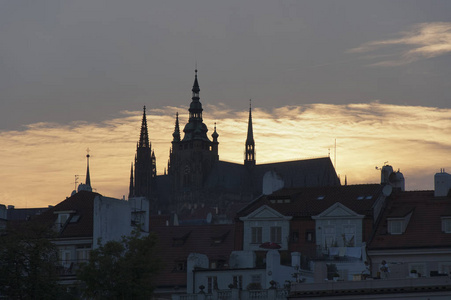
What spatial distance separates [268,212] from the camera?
315 feet

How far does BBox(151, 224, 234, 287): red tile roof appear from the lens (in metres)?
94.3

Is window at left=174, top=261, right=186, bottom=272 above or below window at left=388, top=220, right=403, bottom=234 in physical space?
below

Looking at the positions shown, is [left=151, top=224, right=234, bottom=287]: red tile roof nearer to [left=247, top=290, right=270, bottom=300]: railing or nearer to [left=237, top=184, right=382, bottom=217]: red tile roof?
[left=237, top=184, right=382, bottom=217]: red tile roof

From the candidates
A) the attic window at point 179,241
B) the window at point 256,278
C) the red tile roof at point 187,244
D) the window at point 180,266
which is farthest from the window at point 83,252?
the window at point 256,278

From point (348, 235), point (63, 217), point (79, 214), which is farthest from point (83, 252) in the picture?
point (348, 235)

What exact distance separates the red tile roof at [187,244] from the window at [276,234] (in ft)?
12.1

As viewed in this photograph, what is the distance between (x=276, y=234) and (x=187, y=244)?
8.00 m

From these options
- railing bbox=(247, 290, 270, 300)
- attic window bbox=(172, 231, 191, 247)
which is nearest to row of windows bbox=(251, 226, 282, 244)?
attic window bbox=(172, 231, 191, 247)

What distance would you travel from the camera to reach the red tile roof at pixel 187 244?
9431 centimetres

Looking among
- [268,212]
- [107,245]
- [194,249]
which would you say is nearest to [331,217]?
[268,212]

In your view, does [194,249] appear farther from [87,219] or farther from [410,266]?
[410,266]

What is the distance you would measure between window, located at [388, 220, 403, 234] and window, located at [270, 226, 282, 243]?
390 inches

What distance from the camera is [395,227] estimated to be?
291 ft

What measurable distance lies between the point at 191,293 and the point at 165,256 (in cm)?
1390
